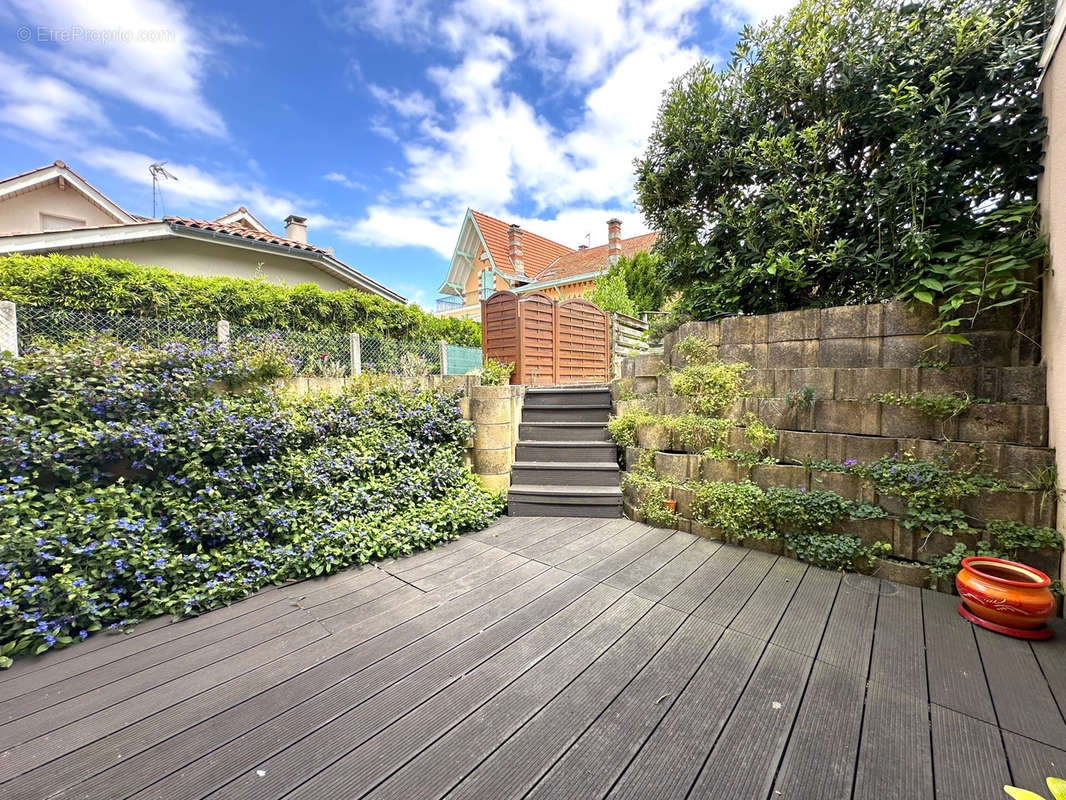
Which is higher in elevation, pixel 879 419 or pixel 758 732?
pixel 879 419

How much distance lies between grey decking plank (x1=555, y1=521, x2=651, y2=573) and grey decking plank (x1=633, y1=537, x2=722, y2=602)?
38cm

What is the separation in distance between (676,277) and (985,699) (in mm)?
3399

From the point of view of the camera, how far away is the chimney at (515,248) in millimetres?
16922

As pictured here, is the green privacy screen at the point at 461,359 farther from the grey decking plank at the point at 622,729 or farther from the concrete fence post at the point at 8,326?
the grey decking plank at the point at 622,729

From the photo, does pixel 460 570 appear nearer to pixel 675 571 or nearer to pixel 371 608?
pixel 371 608

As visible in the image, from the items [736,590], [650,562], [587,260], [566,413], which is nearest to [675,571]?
[650,562]

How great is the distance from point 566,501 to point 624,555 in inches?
37.5

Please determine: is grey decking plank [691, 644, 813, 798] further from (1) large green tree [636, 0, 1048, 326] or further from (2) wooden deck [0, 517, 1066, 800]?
(1) large green tree [636, 0, 1048, 326]

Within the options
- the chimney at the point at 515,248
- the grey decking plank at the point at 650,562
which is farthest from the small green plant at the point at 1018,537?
the chimney at the point at 515,248

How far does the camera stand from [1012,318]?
2.20 m

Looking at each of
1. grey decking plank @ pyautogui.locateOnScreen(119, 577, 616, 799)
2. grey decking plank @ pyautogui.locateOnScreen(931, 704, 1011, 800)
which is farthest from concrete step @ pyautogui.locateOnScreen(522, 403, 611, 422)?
grey decking plank @ pyautogui.locateOnScreen(931, 704, 1011, 800)

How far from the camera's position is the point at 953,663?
168 cm

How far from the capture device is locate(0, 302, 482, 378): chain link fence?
8.48ft

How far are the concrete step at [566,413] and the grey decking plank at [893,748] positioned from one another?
10.1ft
